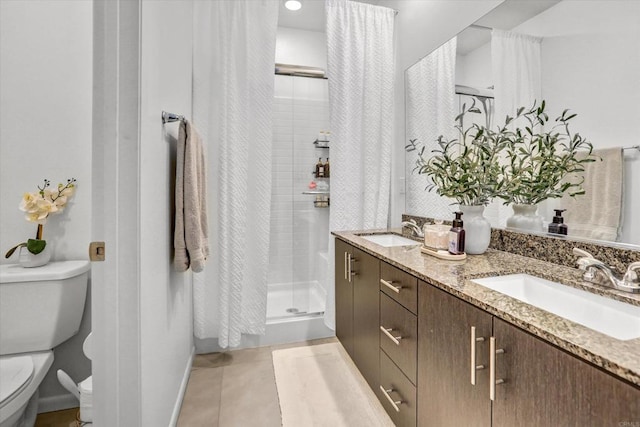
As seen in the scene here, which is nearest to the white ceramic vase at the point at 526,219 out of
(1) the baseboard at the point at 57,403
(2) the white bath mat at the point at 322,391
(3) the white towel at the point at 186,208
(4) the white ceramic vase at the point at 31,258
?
(2) the white bath mat at the point at 322,391

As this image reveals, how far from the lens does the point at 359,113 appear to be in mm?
2275

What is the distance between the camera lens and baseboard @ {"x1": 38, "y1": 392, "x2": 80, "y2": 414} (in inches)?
65.9

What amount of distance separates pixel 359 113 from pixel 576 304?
1.76m

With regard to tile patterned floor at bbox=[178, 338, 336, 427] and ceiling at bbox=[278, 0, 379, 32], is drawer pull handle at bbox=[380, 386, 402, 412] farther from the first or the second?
ceiling at bbox=[278, 0, 379, 32]

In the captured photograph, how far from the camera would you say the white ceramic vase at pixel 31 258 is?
1530mm

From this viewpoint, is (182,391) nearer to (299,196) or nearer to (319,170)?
(299,196)

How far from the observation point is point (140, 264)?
105 cm

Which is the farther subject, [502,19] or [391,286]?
[502,19]

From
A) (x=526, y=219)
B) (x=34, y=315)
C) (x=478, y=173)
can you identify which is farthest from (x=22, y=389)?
(x=526, y=219)

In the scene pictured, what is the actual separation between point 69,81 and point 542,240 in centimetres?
242

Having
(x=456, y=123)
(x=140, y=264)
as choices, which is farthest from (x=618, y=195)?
(x=140, y=264)

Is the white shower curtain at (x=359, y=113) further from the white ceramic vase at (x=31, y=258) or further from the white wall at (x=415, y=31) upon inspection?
the white ceramic vase at (x=31, y=258)

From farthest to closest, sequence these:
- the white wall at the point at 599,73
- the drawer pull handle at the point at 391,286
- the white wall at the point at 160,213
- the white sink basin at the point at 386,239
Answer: the white sink basin at the point at 386,239 < the drawer pull handle at the point at 391,286 < the white wall at the point at 160,213 < the white wall at the point at 599,73

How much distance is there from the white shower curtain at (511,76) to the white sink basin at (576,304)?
1.69ft
